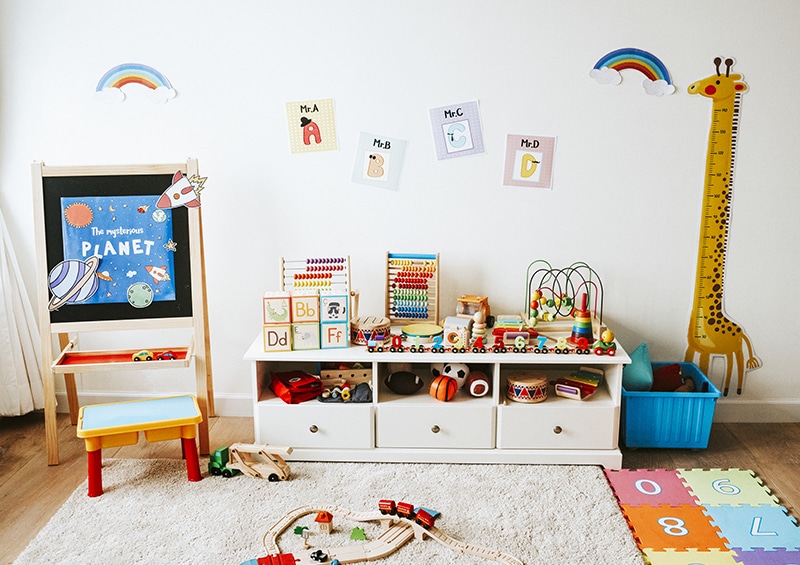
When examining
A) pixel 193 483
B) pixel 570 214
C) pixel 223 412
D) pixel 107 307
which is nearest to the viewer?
pixel 193 483

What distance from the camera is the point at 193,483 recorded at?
2471 millimetres

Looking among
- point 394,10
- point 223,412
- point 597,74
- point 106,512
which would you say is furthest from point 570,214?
point 106,512

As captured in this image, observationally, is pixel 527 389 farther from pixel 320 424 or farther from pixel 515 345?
pixel 320 424

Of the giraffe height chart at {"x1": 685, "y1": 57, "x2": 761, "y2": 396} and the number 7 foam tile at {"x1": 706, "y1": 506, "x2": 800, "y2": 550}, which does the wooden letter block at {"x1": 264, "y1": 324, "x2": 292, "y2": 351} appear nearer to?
the number 7 foam tile at {"x1": 706, "y1": 506, "x2": 800, "y2": 550}

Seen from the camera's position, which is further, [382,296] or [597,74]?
[382,296]

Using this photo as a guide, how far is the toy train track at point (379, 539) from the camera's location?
79.7 inches

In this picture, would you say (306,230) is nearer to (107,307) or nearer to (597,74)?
(107,307)

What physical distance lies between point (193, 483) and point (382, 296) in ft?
3.33

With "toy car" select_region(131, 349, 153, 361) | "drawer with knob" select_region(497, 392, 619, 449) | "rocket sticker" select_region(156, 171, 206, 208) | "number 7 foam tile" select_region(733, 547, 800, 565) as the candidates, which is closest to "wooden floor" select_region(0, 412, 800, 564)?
"drawer with knob" select_region(497, 392, 619, 449)

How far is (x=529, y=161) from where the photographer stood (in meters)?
2.83

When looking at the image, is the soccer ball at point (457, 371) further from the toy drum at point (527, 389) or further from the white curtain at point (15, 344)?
the white curtain at point (15, 344)

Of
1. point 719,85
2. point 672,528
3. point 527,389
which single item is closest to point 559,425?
point 527,389

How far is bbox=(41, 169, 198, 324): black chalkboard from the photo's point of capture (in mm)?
2566

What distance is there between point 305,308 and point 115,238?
73 centimetres
